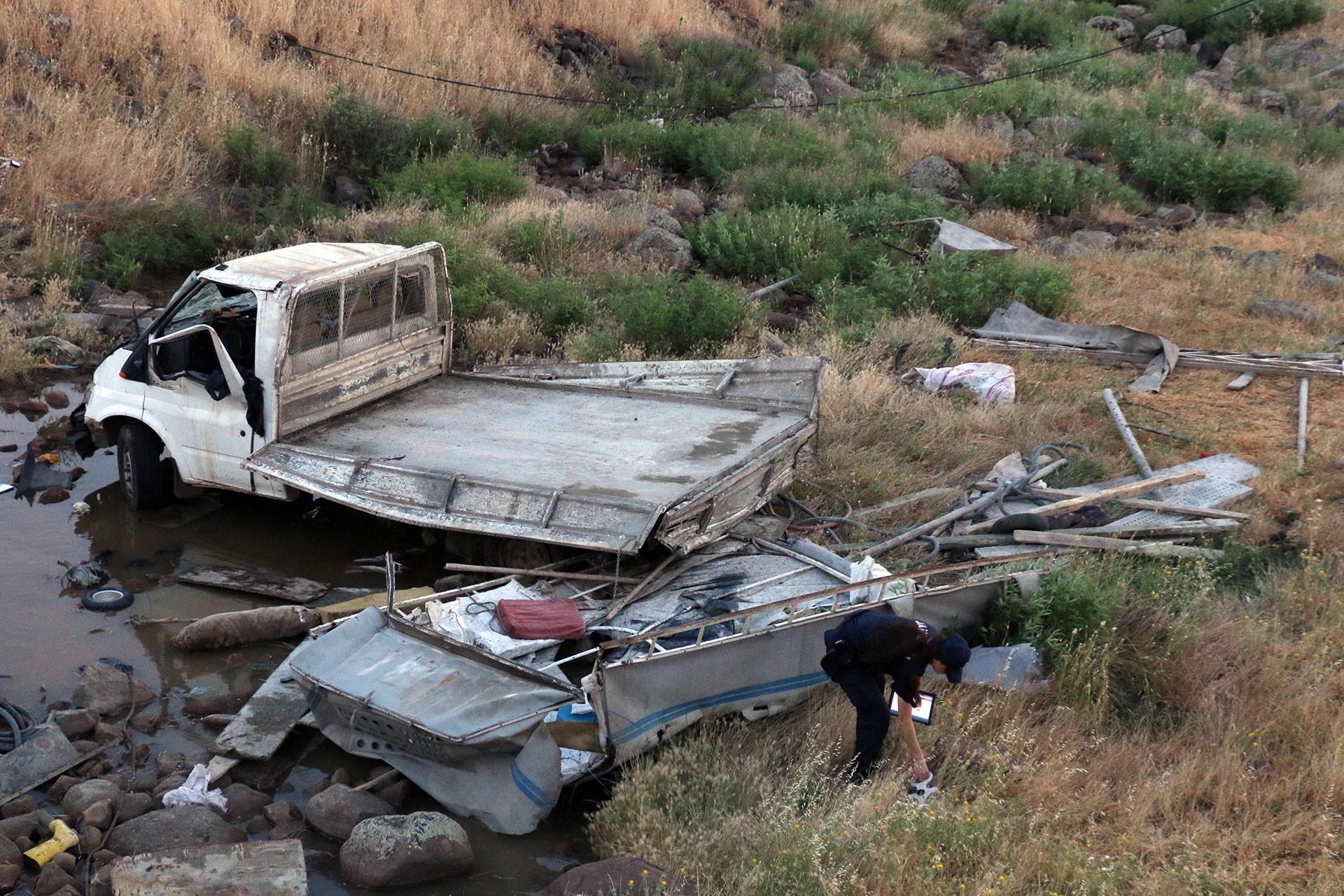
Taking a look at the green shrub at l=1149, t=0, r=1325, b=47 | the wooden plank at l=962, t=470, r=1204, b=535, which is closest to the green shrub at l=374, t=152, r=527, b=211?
the wooden plank at l=962, t=470, r=1204, b=535

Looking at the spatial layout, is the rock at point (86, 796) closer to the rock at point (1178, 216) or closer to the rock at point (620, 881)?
the rock at point (620, 881)

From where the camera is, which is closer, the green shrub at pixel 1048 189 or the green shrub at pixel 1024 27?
the green shrub at pixel 1048 189

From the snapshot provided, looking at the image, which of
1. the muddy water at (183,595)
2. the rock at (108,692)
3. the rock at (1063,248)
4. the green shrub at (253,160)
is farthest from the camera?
the green shrub at (253,160)

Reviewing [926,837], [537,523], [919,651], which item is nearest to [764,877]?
[926,837]

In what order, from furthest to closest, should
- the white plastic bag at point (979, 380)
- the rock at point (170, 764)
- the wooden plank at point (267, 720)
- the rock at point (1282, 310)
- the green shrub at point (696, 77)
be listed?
1. the green shrub at point (696, 77)
2. the rock at point (1282, 310)
3. the white plastic bag at point (979, 380)
4. the wooden plank at point (267, 720)
5. the rock at point (170, 764)

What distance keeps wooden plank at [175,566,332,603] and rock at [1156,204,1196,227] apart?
14.5 m

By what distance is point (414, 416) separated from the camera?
8.66 meters

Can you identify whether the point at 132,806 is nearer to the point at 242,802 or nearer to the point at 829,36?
the point at 242,802

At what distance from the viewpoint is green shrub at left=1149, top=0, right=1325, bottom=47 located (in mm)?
30516

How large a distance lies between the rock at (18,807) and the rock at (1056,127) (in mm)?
19665

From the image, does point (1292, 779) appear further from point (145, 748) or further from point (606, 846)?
point (145, 748)

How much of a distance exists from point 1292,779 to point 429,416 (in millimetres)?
5968

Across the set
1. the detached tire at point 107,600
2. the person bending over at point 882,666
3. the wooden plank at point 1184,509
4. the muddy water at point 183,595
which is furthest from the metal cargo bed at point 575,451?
the wooden plank at point 1184,509

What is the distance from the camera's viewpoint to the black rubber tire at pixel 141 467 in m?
8.69
